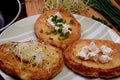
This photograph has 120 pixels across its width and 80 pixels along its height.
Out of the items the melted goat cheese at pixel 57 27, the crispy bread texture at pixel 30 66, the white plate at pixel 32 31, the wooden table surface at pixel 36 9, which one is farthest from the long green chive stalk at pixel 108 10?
the crispy bread texture at pixel 30 66

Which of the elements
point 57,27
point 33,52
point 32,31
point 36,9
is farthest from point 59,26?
point 36,9

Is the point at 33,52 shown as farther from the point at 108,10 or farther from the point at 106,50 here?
the point at 108,10

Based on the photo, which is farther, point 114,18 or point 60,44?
point 114,18

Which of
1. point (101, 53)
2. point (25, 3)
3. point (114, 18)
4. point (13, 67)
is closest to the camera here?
point (13, 67)

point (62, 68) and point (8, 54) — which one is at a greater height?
point (8, 54)

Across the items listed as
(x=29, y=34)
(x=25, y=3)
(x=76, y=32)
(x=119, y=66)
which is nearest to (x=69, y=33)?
(x=76, y=32)

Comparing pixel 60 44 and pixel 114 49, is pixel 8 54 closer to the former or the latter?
pixel 60 44
